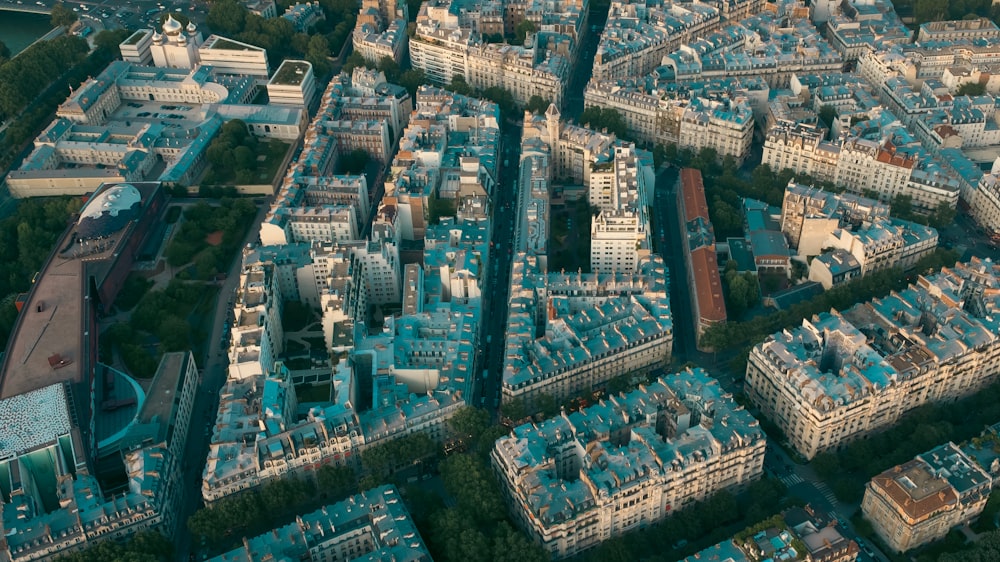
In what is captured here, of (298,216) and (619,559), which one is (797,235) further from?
(298,216)

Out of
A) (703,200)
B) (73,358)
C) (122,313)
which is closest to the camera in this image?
(73,358)

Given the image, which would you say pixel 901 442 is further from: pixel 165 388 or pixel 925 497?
pixel 165 388

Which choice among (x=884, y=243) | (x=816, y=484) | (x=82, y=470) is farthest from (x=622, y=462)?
(x=884, y=243)

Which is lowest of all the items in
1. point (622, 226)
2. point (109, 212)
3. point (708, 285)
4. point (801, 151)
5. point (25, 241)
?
point (25, 241)

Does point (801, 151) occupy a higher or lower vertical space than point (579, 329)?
higher

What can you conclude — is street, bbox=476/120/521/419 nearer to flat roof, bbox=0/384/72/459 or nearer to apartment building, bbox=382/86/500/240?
apartment building, bbox=382/86/500/240

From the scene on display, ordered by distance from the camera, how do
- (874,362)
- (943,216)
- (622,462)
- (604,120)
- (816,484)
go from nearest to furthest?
1. (622,462)
2. (816,484)
3. (874,362)
4. (943,216)
5. (604,120)

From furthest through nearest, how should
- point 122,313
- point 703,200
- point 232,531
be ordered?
1. point 703,200
2. point 122,313
3. point 232,531

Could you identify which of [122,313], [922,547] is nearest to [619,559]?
[922,547]
